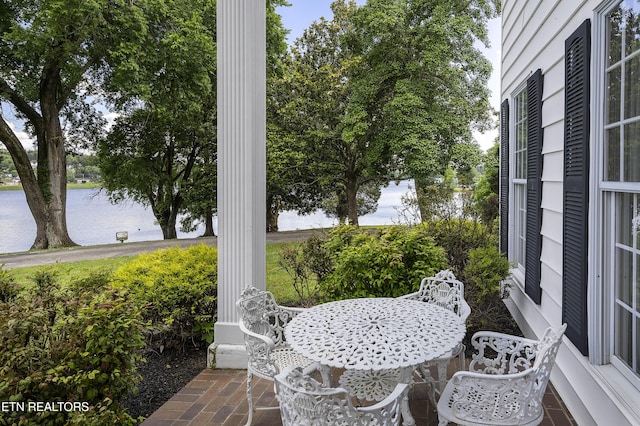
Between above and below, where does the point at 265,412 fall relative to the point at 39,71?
below

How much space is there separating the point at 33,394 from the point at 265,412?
4.69 feet

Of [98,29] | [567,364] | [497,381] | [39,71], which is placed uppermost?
[98,29]

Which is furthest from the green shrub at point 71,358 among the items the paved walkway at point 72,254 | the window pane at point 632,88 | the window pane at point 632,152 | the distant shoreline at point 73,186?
the distant shoreline at point 73,186

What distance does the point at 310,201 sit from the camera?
44.7 ft

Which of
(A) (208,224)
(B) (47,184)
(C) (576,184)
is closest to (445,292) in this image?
(C) (576,184)

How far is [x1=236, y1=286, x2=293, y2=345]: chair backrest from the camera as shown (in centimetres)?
293

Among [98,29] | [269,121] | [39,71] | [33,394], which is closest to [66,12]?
[98,29]

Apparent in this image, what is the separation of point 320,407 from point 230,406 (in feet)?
5.49

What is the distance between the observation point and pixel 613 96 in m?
2.21

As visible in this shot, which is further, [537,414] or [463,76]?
[463,76]

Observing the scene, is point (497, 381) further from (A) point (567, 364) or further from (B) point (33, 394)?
(B) point (33, 394)

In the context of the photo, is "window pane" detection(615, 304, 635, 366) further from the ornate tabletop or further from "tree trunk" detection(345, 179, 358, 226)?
"tree trunk" detection(345, 179, 358, 226)

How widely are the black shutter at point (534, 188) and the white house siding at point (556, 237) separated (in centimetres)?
7

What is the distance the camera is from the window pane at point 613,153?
7.09 ft
